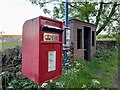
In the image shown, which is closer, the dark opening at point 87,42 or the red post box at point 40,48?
the red post box at point 40,48

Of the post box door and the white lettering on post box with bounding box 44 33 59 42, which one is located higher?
the white lettering on post box with bounding box 44 33 59 42

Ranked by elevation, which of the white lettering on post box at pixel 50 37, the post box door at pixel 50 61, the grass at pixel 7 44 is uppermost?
the white lettering on post box at pixel 50 37

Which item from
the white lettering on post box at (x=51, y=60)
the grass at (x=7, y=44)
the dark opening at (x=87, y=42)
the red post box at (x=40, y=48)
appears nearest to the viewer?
the red post box at (x=40, y=48)

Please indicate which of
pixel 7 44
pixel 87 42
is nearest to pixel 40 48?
pixel 7 44

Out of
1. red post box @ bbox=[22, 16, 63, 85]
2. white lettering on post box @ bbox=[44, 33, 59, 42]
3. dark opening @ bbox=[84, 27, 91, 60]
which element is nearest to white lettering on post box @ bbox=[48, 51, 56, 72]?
→ red post box @ bbox=[22, 16, 63, 85]

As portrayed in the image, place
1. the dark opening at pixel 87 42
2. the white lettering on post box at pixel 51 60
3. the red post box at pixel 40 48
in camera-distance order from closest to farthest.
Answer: the red post box at pixel 40 48 < the white lettering on post box at pixel 51 60 < the dark opening at pixel 87 42

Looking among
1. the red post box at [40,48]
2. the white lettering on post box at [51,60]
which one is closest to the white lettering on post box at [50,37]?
the red post box at [40,48]

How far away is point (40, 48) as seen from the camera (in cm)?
157

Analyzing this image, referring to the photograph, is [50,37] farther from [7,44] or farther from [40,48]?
[7,44]

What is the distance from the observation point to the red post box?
156 centimetres

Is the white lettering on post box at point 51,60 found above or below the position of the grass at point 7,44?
below

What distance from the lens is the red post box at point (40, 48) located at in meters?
1.56

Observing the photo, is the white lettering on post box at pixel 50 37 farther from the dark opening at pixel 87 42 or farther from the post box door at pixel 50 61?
the dark opening at pixel 87 42

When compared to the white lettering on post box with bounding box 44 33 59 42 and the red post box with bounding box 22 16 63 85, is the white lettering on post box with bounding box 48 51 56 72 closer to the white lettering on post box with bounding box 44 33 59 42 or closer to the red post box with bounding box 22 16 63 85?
the red post box with bounding box 22 16 63 85
